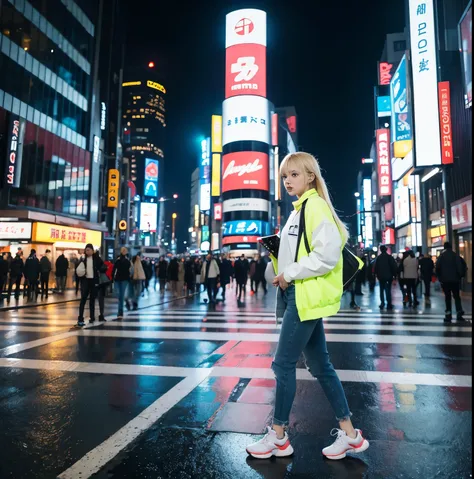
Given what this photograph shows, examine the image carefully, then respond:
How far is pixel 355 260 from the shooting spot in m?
2.94

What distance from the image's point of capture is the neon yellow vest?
2.69 meters

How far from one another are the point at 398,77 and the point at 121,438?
125 feet

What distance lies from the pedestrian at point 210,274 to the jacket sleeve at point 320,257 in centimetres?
1224

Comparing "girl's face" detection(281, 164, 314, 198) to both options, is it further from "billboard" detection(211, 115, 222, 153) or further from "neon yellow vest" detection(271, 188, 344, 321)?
"billboard" detection(211, 115, 222, 153)

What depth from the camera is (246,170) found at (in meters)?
71.4

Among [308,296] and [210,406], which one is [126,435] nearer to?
[210,406]

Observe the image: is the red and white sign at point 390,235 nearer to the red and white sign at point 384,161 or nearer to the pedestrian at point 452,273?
the red and white sign at point 384,161

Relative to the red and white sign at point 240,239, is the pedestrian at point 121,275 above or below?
below

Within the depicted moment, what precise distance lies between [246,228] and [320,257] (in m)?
70.2

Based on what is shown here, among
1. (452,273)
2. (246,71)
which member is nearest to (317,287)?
(452,273)

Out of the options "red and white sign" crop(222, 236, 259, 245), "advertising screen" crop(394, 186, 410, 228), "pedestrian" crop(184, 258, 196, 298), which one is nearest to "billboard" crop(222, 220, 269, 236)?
"red and white sign" crop(222, 236, 259, 245)

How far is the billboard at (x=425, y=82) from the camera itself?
20469 millimetres

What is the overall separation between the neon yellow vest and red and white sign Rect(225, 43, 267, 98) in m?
71.2

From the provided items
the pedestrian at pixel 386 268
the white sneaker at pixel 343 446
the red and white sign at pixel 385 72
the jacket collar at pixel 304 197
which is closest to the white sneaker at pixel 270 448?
the white sneaker at pixel 343 446
